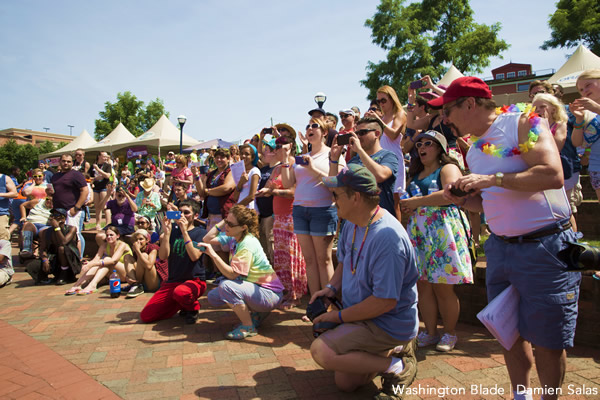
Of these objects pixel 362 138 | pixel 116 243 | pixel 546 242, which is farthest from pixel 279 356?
pixel 116 243

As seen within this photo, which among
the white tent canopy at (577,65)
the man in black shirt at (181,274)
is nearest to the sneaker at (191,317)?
the man in black shirt at (181,274)

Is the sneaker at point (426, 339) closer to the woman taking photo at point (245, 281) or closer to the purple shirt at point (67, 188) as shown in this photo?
the woman taking photo at point (245, 281)

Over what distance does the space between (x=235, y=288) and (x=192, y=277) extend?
1028mm

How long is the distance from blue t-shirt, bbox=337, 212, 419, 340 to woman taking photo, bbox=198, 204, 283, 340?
150 centimetres

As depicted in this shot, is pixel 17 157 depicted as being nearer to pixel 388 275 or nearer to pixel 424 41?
pixel 424 41

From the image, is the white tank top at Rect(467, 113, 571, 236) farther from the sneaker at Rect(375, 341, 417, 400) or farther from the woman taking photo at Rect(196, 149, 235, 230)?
the woman taking photo at Rect(196, 149, 235, 230)

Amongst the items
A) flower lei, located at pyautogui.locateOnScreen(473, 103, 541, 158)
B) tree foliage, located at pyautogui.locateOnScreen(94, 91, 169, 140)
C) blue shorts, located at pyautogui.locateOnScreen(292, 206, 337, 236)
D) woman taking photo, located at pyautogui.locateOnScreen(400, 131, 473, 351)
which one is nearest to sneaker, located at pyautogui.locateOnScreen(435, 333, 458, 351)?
woman taking photo, located at pyautogui.locateOnScreen(400, 131, 473, 351)

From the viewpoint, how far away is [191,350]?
3662mm

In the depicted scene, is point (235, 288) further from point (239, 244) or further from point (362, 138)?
point (362, 138)

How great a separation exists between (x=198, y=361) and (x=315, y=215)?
5.88 ft

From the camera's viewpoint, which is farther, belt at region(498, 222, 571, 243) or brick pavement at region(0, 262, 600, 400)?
brick pavement at region(0, 262, 600, 400)

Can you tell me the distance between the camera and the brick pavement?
2842mm

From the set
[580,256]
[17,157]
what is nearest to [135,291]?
[580,256]

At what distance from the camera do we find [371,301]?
247 cm
